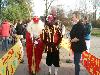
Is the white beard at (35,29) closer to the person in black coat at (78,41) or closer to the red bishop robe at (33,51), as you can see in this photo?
the red bishop robe at (33,51)

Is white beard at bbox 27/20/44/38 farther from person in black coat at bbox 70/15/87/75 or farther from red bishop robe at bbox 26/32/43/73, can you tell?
person in black coat at bbox 70/15/87/75

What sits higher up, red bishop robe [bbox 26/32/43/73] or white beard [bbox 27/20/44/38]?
white beard [bbox 27/20/44/38]

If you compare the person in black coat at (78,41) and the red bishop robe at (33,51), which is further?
the red bishop robe at (33,51)

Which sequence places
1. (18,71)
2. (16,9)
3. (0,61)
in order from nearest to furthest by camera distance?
(0,61)
(18,71)
(16,9)

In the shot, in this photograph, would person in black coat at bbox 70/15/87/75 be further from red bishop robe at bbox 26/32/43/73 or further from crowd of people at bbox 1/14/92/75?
red bishop robe at bbox 26/32/43/73

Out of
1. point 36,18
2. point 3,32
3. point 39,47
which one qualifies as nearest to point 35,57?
point 39,47

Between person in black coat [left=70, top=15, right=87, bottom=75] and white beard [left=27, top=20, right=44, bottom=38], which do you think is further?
white beard [left=27, top=20, right=44, bottom=38]

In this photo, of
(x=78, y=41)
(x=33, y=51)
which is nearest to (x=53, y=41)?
(x=33, y=51)

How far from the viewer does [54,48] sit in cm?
1198

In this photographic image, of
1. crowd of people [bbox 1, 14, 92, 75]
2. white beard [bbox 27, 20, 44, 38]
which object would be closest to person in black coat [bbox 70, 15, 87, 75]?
crowd of people [bbox 1, 14, 92, 75]

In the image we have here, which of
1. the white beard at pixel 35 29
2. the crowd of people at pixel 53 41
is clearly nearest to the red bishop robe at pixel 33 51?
the crowd of people at pixel 53 41

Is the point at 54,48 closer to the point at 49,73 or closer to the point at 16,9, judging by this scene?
the point at 49,73

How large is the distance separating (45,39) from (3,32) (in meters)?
9.70

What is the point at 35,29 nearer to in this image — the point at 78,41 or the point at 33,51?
the point at 33,51
